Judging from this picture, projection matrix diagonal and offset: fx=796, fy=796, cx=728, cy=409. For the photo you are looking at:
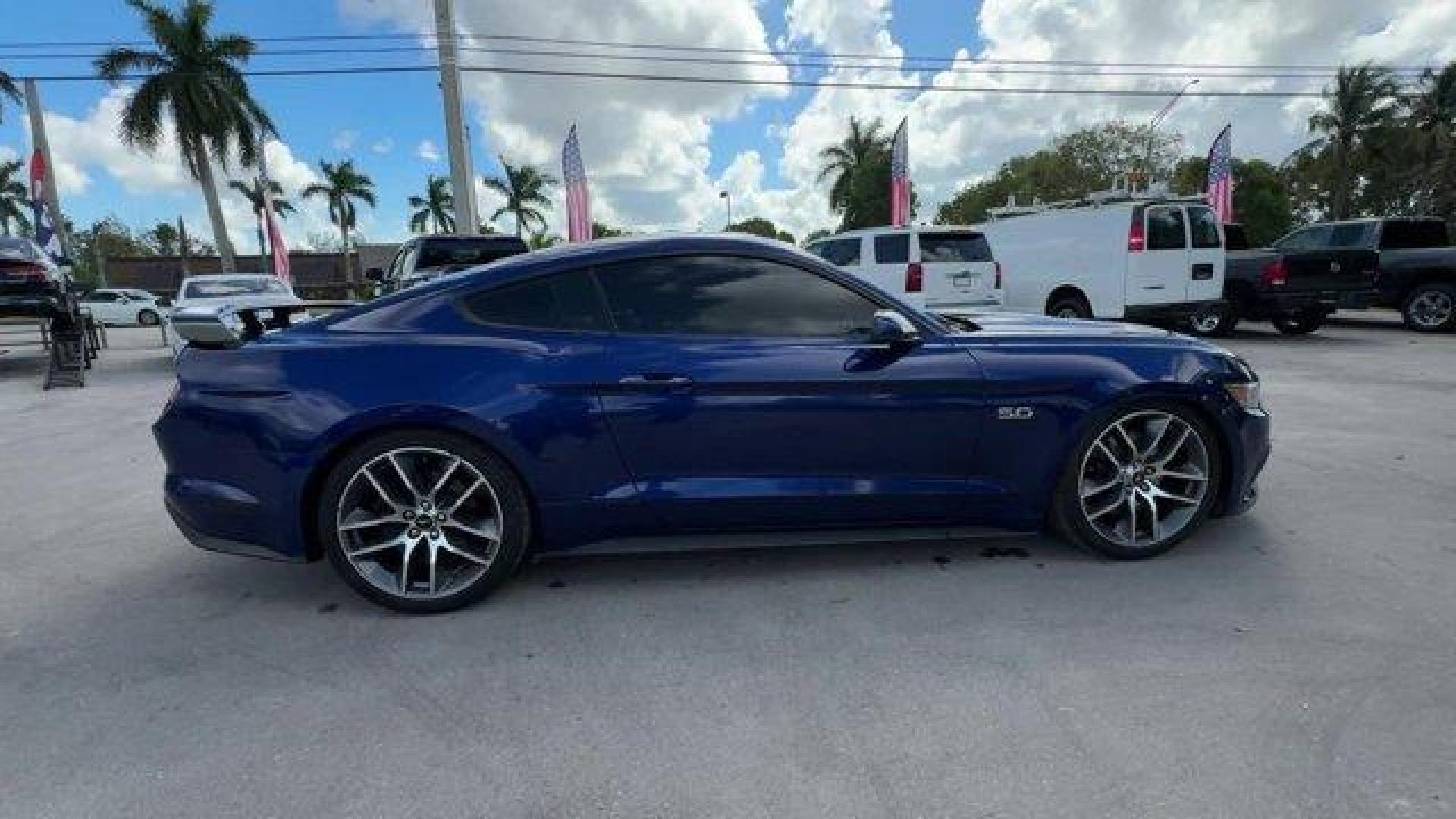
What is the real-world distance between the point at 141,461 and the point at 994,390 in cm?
606

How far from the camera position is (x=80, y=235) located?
236 ft

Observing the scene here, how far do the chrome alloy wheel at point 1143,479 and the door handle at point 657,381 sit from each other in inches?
70.3

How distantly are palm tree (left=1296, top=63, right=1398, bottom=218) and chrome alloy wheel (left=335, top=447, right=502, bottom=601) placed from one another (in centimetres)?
4938

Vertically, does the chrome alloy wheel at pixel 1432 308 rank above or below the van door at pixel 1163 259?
below

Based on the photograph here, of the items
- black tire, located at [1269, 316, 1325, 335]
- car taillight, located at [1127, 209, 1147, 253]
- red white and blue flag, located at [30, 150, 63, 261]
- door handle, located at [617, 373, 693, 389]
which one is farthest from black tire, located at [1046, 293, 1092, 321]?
red white and blue flag, located at [30, 150, 63, 261]

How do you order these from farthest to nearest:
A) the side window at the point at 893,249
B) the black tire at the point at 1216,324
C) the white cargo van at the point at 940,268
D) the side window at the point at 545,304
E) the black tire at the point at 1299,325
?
the black tire at the point at 1299,325 → the black tire at the point at 1216,324 → the side window at the point at 893,249 → the white cargo van at the point at 940,268 → the side window at the point at 545,304

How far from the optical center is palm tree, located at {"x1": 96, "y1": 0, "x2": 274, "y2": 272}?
95.8 feet

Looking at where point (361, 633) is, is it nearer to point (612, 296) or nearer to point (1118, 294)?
point (612, 296)

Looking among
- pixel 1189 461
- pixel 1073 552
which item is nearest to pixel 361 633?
pixel 1073 552

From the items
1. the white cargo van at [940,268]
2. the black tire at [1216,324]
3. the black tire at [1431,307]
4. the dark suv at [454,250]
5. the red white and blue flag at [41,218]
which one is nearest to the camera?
the dark suv at [454,250]

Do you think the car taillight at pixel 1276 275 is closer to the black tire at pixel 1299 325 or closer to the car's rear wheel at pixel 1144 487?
the black tire at pixel 1299 325

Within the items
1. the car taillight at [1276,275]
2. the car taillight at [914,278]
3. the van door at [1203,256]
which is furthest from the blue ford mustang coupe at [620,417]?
the car taillight at [1276,275]

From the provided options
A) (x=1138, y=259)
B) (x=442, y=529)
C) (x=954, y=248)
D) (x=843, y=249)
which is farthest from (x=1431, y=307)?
(x=442, y=529)

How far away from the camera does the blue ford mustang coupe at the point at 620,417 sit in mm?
3008
